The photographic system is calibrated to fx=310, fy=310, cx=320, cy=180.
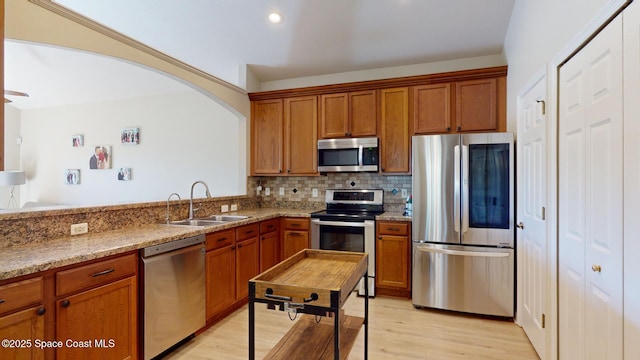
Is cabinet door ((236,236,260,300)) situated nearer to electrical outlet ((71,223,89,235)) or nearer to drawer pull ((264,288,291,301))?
electrical outlet ((71,223,89,235))

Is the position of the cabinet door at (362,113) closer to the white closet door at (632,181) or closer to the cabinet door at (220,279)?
the cabinet door at (220,279)

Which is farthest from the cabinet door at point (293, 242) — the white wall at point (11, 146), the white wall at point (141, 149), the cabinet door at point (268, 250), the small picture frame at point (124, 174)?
the white wall at point (11, 146)

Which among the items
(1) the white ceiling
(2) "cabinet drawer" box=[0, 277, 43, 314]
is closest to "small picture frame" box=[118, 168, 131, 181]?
(1) the white ceiling

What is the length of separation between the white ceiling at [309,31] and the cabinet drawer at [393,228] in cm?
209

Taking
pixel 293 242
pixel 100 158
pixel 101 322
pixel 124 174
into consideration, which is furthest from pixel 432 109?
pixel 100 158

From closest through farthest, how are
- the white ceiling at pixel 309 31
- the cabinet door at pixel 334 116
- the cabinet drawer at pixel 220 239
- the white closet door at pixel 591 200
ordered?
the white closet door at pixel 591 200
the cabinet drawer at pixel 220 239
the white ceiling at pixel 309 31
the cabinet door at pixel 334 116

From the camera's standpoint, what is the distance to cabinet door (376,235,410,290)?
3436 mm

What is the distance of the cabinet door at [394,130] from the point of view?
149 inches

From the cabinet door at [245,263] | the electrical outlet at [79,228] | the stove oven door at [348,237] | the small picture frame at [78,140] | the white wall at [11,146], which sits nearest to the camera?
the electrical outlet at [79,228]

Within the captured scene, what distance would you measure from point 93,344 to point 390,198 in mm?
3307

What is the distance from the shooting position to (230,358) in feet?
7.70

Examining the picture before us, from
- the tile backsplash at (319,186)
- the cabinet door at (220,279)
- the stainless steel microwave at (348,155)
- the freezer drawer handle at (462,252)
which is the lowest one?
the cabinet door at (220,279)

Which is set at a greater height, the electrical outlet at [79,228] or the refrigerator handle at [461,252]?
the electrical outlet at [79,228]

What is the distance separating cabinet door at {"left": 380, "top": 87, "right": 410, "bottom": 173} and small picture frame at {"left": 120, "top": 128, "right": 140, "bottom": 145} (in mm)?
4237
